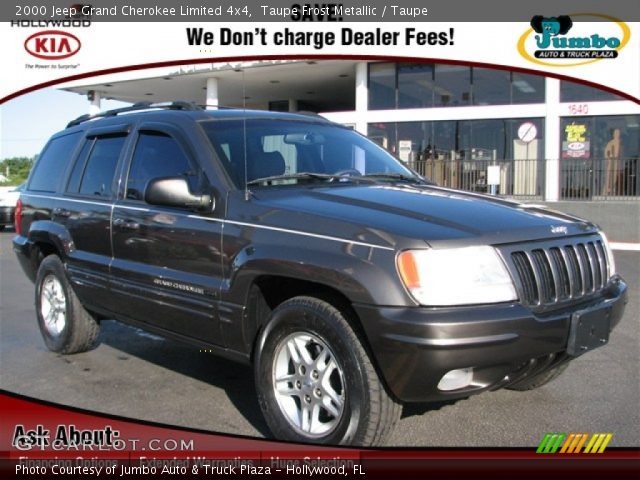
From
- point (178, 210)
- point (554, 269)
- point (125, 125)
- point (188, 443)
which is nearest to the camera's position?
point (554, 269)

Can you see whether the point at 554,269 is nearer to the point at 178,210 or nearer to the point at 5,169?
the point at 178,210

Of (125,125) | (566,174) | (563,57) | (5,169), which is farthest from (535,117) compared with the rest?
(125,125)

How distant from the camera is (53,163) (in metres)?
5.88

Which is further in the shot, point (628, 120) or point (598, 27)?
point (628, 120)

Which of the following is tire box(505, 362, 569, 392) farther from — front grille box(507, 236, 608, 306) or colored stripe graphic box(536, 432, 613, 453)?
front grille box(507, 236, 608, 306)

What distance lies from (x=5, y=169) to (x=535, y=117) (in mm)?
15928

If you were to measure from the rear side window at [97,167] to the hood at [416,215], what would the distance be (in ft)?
5.58

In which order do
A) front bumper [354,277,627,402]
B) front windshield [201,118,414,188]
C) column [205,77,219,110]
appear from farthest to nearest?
column [205,77,219,110]
front windshield [201,118,414,188]
front bumper [354,277,627,402]

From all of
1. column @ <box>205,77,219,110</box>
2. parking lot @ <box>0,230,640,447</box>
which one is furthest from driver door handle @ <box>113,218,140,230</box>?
column @ <box>205,77,219,110</box>

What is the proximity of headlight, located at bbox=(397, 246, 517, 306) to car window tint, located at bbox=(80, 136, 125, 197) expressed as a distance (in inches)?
111

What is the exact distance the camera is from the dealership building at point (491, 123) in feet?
57.5

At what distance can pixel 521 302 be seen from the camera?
9.75ft

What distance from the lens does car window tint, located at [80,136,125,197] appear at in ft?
15.9

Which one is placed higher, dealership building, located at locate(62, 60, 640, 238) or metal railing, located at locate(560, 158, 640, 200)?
dealership building, located at locate(62, 60, 640, 238)
